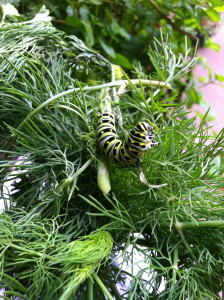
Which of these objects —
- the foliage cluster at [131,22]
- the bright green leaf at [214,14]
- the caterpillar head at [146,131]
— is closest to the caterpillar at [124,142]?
the caterpillar head at [146,131]

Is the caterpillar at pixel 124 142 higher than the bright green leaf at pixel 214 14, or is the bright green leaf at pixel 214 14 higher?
the bright green leaf at pixel 214 14

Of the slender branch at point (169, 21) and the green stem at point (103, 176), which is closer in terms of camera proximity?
the green stem at point (103, 176)

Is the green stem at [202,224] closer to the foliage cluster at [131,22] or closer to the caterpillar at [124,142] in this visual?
the caterpillar at [124,142]

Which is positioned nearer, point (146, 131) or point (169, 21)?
point (146, 131)

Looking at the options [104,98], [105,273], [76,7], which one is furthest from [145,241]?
[76,7]

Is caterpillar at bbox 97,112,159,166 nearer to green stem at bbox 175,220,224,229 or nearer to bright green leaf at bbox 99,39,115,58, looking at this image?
green stem at bbox 175,220,224,229

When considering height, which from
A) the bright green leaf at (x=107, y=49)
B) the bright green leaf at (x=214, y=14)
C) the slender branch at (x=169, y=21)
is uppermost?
the bright green leaf at (x=214, y=14)

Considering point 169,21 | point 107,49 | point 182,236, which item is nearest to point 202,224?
point 182,236

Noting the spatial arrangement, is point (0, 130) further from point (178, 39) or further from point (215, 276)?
point (178, 39)

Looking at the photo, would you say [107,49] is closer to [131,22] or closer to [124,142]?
[131,22]
